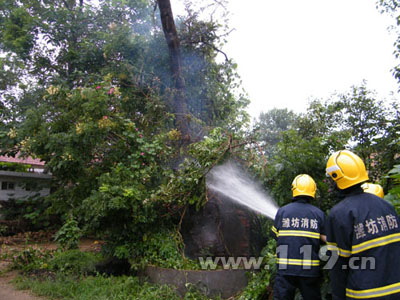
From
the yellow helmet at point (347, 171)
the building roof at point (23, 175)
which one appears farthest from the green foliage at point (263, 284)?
the building roof at point (23, 175)

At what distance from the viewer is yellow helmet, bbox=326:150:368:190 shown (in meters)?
2.53

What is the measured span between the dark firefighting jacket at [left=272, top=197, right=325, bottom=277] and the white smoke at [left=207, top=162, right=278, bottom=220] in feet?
6.87

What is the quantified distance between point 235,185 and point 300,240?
2916mm

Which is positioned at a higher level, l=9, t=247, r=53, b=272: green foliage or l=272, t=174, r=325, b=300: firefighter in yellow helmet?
l=272, t=174, r=325, b=300: firefighter in yellow helmet

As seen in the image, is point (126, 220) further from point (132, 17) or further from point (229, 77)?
point (132, 17)

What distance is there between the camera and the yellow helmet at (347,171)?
2.53 meters

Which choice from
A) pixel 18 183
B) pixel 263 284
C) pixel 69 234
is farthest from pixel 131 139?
pixel 18 183

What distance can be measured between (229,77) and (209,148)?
5.73 metres

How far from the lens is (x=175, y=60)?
927 cm

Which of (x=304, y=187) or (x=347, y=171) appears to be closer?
(x=347, y=171)

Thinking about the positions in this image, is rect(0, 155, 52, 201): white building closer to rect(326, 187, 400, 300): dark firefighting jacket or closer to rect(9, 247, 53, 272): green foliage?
rect(9, 247, 53, 272): green foliage

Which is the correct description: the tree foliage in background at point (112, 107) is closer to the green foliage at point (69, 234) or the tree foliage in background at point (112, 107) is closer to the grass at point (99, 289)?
the green foliage at point (69, 234)

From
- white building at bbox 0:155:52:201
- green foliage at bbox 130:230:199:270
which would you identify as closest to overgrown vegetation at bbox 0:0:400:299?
green foliage at bbox 130:230:199:270

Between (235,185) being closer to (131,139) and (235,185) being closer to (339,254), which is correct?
(131,139)
